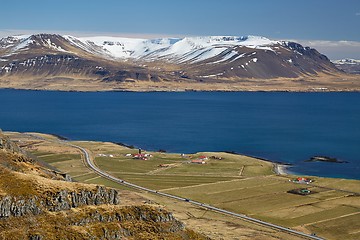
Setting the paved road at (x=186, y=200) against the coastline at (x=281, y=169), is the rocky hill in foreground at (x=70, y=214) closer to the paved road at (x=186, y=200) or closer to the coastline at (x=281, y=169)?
the paved road at (x=186, y=200)

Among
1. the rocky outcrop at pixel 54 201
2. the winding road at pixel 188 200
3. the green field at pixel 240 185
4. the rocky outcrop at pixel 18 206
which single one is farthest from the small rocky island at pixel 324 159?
the rocky outcrop at pixel 18 206

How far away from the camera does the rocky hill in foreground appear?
1656 inches

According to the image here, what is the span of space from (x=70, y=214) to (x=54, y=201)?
1.65m

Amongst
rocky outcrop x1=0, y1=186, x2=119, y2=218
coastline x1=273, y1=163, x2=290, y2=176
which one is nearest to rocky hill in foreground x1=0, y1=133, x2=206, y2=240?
rocky outcrop x1=0, y1=186, x2=119, y2=218

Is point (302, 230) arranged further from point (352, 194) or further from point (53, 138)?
point (53, 138)

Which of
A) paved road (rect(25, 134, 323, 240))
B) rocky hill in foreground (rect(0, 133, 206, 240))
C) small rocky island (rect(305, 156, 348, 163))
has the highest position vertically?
rocky hill in foreground (rect(0, 133, 206, 240))

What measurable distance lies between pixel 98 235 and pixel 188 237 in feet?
27.3

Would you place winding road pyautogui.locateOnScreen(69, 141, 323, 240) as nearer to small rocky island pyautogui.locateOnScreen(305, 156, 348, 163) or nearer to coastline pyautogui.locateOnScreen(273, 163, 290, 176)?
coastline pyautogui.locateOnScreen(273, 163, 290, 176)

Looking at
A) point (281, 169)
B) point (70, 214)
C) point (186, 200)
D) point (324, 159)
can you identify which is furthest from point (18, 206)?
point (324, 159)

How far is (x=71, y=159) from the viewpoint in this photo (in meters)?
123

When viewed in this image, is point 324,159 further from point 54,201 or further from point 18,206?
point 18,206

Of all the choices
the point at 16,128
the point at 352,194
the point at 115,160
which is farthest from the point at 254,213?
the point at 16,128

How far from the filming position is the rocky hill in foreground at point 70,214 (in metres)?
42.1

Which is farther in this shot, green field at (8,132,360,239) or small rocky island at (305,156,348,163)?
→ small rocky island at (305,156,348,163)
